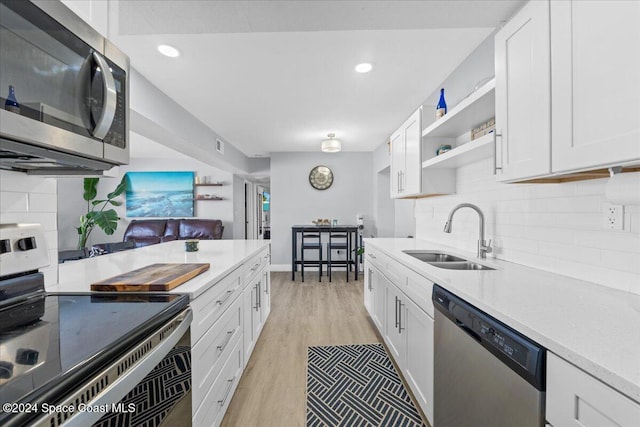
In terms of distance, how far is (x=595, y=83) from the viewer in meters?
0.90

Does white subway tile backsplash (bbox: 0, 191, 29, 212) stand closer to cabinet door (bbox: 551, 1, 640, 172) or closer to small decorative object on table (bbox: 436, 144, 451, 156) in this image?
cabinet door (bbox: 551, 1, 640, 172)

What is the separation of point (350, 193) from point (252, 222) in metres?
3.43

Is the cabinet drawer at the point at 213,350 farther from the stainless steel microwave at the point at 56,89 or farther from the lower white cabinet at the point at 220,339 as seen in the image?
the stainless steel microwave at the point at 56,89

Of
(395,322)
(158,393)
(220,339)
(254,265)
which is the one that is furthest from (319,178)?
(158,393)

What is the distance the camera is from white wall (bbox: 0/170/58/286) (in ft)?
3.52

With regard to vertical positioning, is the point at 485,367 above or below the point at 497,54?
below

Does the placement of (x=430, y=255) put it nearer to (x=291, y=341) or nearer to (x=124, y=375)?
(x=291, y=341)

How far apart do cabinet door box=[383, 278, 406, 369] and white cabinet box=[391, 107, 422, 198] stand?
90 centimetres

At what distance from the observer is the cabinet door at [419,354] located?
1.47 metres

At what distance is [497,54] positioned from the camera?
1.41 m

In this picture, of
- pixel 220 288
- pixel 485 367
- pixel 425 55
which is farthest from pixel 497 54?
pixel 220 288

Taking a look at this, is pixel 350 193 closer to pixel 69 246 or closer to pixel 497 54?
pixel 497 54

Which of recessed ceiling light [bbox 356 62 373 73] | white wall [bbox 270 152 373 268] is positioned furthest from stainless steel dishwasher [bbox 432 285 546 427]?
white wall [bbox 270 152 373 268]

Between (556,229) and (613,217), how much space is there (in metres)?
0.28
